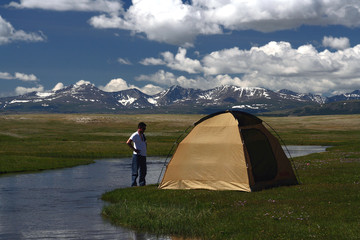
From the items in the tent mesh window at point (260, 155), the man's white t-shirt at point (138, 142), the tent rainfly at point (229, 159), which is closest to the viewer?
the tent rainfly at point (229, 159)

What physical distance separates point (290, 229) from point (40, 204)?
1338 cm

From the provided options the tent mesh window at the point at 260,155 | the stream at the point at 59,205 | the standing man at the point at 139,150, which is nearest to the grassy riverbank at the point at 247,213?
the stream at the point at 59,205

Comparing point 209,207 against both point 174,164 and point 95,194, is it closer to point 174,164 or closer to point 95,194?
point 174,164

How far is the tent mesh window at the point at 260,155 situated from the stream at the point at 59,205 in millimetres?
7775

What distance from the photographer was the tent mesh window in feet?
72.7

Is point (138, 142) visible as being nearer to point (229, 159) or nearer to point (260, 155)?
point (229, 159)

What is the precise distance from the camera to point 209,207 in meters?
18.1

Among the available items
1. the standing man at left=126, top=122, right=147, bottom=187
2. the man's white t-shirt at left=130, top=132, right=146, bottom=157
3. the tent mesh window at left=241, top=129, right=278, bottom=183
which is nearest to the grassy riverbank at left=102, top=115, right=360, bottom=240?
the tent mesh window at left=241, top=129, right=278, bottom=183

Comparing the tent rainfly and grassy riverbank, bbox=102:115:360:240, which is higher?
the tent rainfly

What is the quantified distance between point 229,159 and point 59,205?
861 centimetres

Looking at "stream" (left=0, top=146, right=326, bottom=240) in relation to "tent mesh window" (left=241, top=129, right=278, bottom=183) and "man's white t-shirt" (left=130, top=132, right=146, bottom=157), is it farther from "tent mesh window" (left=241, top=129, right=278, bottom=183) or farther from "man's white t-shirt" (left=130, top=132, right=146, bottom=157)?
"tent mesh window" (left=241, top=129, right=278, bottom=183)

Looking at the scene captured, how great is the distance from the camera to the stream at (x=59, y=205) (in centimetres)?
1581

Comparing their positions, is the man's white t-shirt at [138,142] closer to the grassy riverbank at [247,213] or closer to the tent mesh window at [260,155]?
the grassy riverbank at [247,213]

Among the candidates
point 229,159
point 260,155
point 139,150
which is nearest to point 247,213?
point 229,159
